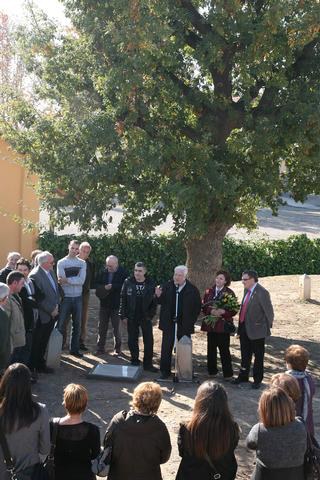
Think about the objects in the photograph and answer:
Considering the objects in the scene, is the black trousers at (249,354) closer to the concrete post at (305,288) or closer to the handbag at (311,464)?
the handbag at (311,464)

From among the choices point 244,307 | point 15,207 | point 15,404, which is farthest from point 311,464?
point 15,207

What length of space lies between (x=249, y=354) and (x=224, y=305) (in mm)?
824

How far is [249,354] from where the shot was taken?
1022 cm

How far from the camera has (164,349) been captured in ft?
34.1

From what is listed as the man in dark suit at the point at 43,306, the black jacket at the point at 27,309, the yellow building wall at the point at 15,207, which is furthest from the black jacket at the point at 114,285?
the yellow building wall at the point at 15,207

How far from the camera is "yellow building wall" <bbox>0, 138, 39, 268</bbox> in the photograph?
62.1ft

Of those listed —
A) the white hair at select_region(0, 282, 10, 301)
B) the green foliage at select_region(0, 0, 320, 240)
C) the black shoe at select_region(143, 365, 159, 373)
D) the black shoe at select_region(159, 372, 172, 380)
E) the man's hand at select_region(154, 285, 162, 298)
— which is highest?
the green foliage at select_region(0, 0, 320, 240)

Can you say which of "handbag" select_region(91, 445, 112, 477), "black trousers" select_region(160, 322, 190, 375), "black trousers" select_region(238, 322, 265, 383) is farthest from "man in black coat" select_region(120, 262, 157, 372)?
"handbag" select_region(91, 445, 112, 477)

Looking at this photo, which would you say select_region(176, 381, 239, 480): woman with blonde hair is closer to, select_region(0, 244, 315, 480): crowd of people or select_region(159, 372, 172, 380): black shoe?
select_region(0, 244, 315, 480): crowd of people

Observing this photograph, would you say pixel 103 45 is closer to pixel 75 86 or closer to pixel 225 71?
pixel 75 86

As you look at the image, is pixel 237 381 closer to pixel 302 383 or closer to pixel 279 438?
pixel 302 383

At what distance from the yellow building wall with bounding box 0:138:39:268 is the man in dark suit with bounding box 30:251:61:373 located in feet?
27.9

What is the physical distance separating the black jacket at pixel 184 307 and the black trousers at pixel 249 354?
742 millimetres

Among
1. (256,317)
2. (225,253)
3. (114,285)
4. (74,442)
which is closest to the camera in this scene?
(74,442)
